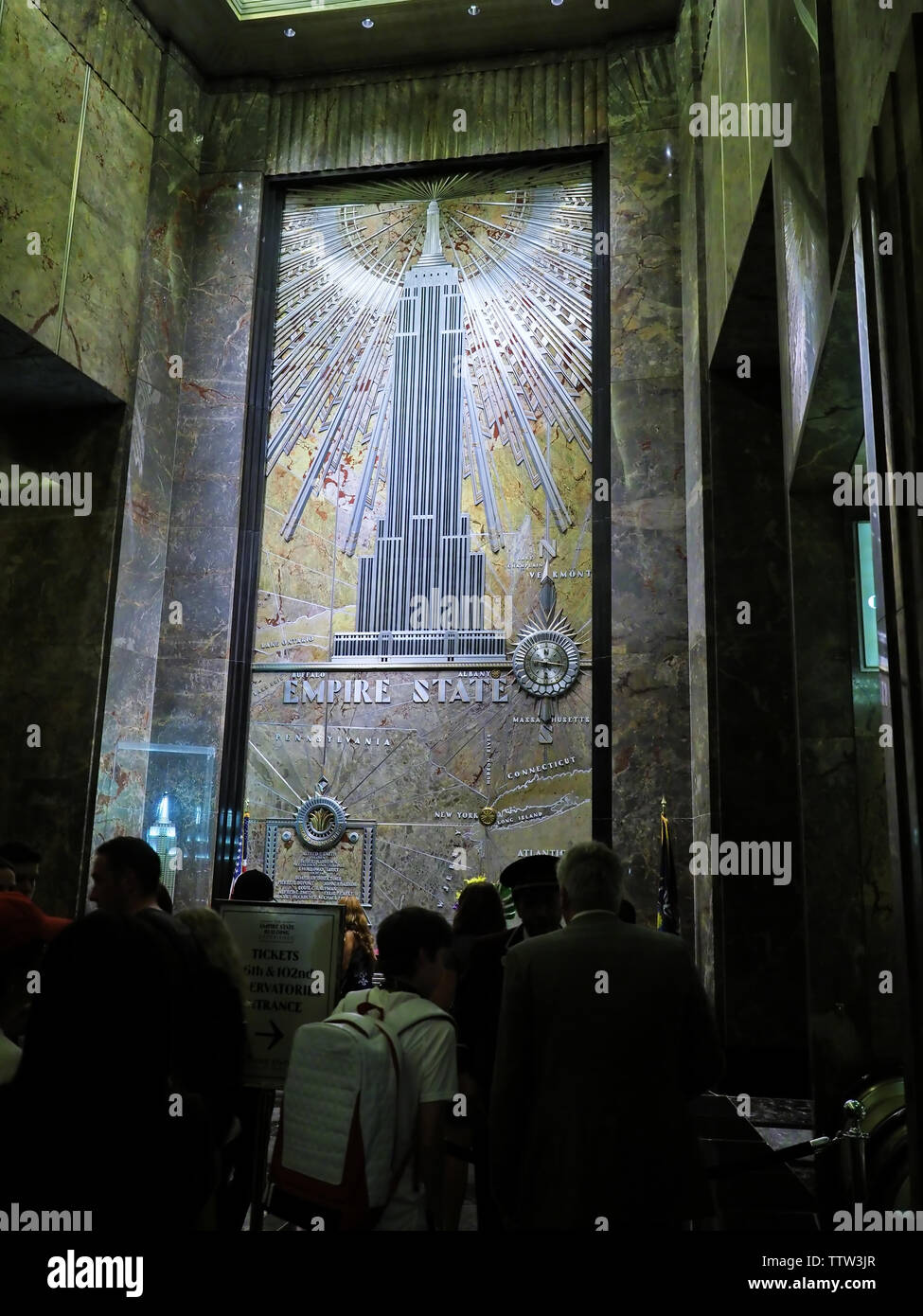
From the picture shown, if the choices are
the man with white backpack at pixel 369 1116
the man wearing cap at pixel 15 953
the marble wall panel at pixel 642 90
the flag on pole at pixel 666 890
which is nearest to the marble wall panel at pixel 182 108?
Result: the marble wall panel at pixel 642 90

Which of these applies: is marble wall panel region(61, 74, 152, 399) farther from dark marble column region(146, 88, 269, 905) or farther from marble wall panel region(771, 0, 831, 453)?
marble wall panel region(771, 0, 831, 453)

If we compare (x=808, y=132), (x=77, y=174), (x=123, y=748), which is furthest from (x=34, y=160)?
(x=808, y=132)

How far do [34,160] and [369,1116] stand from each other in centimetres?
852

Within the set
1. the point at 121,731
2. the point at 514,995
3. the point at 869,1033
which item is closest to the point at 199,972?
the point at 514,995

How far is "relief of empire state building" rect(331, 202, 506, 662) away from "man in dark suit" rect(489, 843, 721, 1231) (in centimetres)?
726

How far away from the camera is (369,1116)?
7.52ft

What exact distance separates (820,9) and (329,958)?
474cm

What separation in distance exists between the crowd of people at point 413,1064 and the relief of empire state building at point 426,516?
22.7 ft

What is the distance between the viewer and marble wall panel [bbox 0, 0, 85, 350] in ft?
26.6

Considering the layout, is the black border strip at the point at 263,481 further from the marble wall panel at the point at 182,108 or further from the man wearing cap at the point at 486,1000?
the man wearing cap at the point at 486,1000

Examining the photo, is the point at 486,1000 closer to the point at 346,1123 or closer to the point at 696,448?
the point at 346,1123

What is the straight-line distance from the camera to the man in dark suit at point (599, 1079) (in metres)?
2.36

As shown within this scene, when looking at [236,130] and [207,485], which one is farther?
[236,130]

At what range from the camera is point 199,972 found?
293 centimetres
